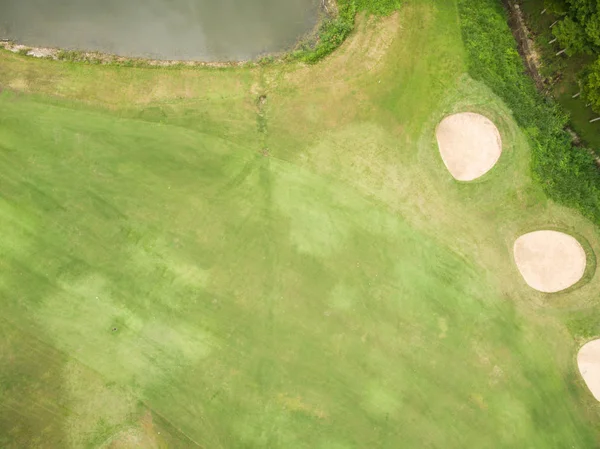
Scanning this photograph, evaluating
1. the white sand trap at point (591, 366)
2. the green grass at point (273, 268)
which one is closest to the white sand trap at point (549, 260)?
the green grass at point (273, 268)

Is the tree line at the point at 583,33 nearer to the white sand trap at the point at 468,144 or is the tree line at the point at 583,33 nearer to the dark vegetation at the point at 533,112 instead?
the dark vegetation at the point at 533,112

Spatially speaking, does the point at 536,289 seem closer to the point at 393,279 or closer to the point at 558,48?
the point at 393,279

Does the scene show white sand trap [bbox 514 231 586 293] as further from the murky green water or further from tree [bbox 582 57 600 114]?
the murky green water

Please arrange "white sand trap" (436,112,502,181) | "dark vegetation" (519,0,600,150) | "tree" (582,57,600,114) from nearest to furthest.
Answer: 1. "tree" (582,57,600,114)
2. "white sand trap" (436,112,502,181)
3. "dark vegetation" (519,0,600,150)

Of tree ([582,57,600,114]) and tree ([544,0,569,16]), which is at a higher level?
tree ([544,0,569,16])

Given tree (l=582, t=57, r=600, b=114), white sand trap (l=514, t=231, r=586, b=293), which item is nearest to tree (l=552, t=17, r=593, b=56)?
tree (l=582, t=57, r=600, b=114)
